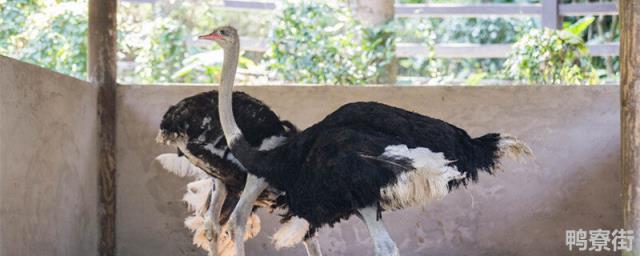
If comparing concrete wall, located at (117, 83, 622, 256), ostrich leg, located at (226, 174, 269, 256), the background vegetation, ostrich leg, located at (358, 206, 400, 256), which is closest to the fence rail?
the background vegetation

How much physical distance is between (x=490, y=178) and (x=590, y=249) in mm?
855

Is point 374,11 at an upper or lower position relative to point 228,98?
upper

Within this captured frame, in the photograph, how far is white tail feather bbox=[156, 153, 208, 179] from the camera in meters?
6.87

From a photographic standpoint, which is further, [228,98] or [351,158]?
[228,98]

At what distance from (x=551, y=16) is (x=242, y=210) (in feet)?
20.6

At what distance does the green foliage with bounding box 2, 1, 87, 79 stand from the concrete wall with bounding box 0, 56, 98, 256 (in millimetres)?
4374

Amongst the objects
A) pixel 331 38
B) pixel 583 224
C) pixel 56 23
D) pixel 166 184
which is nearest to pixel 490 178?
pixel 583 224

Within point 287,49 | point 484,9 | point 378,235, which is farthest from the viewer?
point 484,9

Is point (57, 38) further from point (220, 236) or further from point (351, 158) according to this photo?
point (351, 158)

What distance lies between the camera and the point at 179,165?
6895 millimetres

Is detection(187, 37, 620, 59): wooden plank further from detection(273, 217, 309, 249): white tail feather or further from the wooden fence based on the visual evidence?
detection(273, 217, 309, 249): white tail feather

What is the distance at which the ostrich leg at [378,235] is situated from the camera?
5.04 meters

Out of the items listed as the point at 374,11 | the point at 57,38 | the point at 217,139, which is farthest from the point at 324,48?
the point at 217,139

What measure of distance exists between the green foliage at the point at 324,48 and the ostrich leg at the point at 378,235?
583 centimetres
